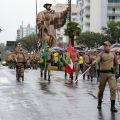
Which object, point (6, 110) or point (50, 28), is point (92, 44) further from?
point (6, 110)

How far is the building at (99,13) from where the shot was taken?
129 m

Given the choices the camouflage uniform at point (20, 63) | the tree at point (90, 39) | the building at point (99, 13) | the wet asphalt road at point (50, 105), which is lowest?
the wet asphalt road at point (50, 105)

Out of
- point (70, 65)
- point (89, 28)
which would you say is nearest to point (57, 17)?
point (70, 65)

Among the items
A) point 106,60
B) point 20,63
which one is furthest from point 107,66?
point 20,63

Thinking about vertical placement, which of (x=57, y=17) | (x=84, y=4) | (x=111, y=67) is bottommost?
(x=111, y=67)

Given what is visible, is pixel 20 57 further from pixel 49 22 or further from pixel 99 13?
pixel 99 13

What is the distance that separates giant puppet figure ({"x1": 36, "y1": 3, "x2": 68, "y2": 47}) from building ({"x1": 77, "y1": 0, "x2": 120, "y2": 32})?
76.9m

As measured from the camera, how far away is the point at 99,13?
428 feet

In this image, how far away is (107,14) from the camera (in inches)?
5094

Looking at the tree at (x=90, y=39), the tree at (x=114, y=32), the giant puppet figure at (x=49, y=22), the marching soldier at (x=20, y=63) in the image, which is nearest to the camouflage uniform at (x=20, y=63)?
the marching soldier at (x=20, y=63)

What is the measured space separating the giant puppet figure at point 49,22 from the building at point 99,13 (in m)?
76.9

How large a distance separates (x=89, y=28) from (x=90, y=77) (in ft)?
360

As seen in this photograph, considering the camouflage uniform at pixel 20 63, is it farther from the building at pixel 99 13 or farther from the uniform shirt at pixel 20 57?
the building at pixel 99 13

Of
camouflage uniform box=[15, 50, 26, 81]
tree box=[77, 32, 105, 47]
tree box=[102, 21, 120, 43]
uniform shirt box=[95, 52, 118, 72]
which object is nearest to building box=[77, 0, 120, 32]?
tree box=[77, 32, 105, 47]
